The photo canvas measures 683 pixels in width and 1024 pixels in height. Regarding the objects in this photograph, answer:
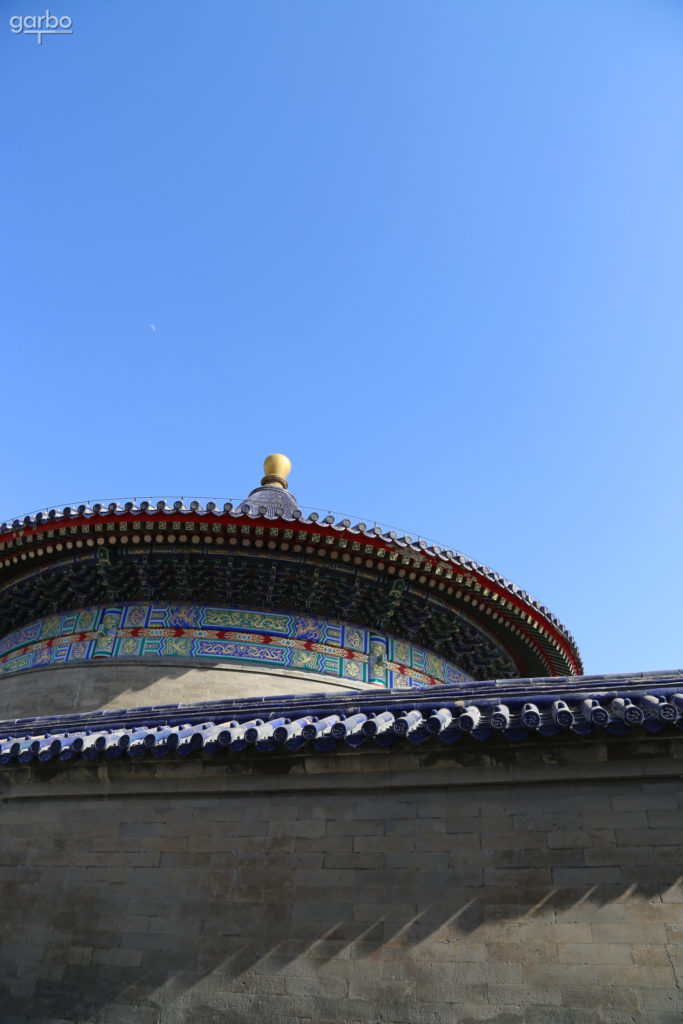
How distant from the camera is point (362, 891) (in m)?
5.57

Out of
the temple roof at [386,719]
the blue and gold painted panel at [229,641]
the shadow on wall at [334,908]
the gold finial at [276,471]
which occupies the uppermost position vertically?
the gold finial at [276,471]

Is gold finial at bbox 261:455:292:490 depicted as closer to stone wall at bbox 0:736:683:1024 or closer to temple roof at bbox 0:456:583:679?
temple roof at bbox 0:456:583:679

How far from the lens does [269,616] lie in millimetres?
11641

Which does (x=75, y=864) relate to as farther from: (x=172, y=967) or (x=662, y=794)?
(x=662, y=794)

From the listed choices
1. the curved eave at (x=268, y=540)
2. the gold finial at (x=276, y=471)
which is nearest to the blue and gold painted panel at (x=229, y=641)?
the curved eave at (x=268, y=540)

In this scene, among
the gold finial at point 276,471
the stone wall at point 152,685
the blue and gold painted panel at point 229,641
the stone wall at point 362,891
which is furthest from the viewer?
the gold finial at point 276,471

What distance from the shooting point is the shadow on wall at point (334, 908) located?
5.04m

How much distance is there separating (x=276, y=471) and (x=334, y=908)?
12.4 meters

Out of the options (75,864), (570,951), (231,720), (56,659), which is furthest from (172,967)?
(56,659)

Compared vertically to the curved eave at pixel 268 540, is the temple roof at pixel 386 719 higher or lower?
lower

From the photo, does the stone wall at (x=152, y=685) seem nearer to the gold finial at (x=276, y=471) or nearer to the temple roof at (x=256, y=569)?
the temple roof at (x=256, y=569)

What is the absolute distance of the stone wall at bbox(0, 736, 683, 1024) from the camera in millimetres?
5008

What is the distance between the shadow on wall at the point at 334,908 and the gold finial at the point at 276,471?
36.5ft

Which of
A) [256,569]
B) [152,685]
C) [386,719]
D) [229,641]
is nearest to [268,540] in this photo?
[256,569]
